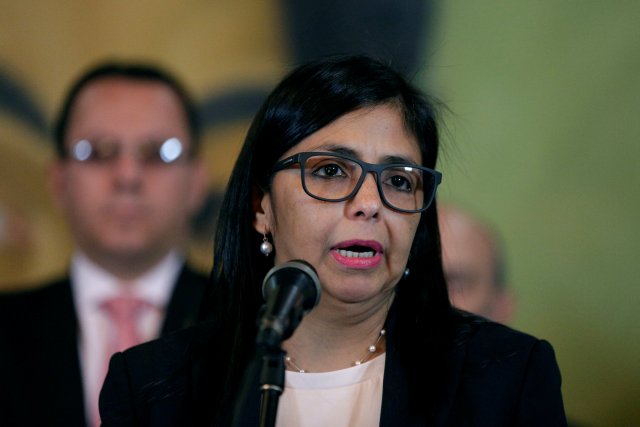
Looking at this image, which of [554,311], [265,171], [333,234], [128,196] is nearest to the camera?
[333,234]

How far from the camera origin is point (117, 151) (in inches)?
136

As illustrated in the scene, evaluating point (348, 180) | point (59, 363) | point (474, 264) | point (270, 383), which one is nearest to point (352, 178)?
point (348, 180)

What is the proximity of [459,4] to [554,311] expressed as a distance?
135 centimetres

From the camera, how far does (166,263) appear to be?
3.52 meters

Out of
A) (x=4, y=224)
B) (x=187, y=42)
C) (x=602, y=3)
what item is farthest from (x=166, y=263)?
(x=602, y=3)

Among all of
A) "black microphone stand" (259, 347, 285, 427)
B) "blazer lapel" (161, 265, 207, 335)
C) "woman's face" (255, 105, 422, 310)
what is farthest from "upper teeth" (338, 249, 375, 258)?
"blazer lapel" (161, 265, 207, 335)

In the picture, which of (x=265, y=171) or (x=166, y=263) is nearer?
(x=265, y=171)

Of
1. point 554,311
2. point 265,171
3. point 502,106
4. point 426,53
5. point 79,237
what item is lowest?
point 554,311

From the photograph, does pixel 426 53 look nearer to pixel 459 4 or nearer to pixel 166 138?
pixel 459 4

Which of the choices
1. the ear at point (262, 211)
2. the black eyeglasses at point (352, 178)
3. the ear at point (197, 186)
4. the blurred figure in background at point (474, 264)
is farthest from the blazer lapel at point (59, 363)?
the black eyeglasses at point (352, 178)

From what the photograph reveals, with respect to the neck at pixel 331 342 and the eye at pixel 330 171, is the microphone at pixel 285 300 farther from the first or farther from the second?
the neck at pixel 331 342

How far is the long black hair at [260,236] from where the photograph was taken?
6.97 ft

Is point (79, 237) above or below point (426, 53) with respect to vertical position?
below

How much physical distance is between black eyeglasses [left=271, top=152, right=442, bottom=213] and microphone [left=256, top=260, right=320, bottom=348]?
0.47 metres
